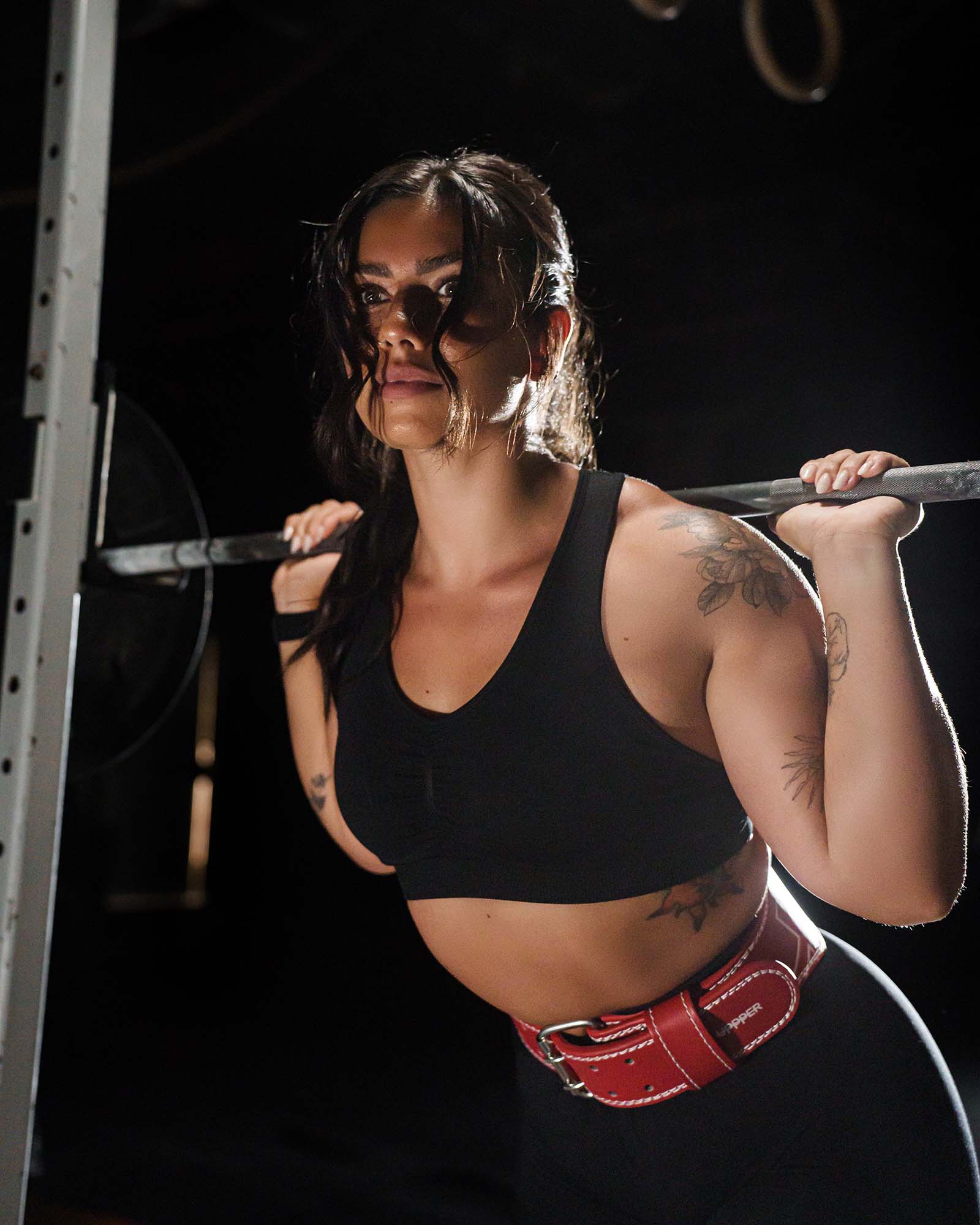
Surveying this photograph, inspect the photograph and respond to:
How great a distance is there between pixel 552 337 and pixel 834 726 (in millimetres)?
594

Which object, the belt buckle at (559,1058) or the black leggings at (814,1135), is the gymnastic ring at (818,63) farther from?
the belt buckle at (559,1058)

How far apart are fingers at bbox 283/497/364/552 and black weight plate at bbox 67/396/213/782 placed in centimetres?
38

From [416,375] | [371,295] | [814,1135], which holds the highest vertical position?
[371,295]

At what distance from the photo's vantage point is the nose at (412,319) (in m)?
1.29

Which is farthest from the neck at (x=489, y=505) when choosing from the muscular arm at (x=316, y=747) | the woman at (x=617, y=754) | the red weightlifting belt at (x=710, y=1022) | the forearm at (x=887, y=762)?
the red weightlifting belt at (x=710, y=1022)

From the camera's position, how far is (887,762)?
103 centimetres

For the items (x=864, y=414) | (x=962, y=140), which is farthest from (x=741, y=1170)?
(x=962, y=140)

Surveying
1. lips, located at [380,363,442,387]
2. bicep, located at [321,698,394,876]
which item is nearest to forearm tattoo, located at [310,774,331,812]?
bicep, located at [321,698,394,876]

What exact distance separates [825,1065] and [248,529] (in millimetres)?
1269

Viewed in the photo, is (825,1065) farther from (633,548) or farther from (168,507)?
(168,507)

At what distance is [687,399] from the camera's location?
1.44 metres

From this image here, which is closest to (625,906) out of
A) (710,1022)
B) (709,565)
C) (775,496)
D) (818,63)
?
Answer: (710,1022)

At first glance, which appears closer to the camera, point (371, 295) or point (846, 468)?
point (846, 468)

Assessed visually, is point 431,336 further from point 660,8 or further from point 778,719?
point 660,8
